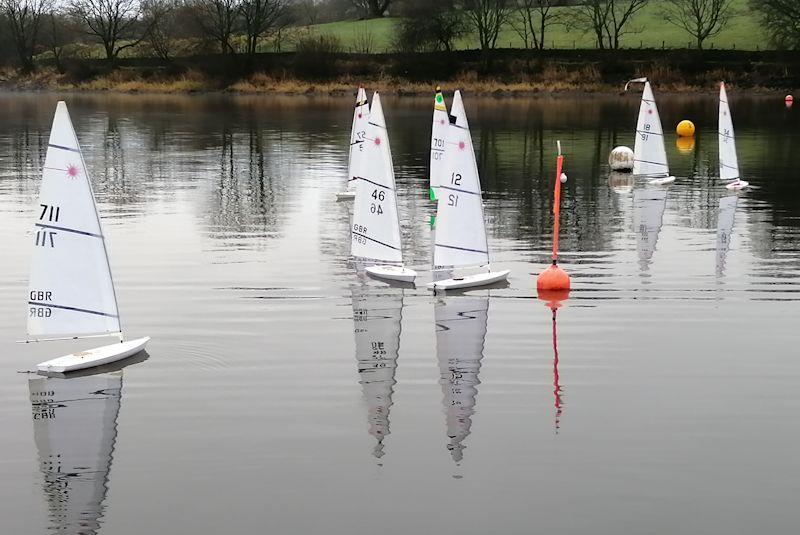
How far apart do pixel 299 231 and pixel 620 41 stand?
11434 centimetres

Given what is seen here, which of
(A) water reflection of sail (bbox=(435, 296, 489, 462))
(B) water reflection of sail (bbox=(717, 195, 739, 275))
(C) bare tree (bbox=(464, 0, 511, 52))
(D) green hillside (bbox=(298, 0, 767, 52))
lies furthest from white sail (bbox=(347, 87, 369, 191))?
(D) green hillside (bbox=(298, 0, 767, 52))

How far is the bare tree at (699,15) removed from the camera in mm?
141750

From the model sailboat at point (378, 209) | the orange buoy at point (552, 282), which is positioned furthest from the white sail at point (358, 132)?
the orange buoy at point (552, 282)

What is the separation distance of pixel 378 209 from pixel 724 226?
16.7 metres

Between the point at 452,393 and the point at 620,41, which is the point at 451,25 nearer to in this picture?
the point at 620,41

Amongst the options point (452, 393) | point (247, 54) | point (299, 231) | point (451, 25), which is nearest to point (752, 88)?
point (451, 25)

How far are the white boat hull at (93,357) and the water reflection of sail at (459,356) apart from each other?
20.9 ft

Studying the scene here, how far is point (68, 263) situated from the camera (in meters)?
25.2

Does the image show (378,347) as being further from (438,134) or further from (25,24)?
(25,24)

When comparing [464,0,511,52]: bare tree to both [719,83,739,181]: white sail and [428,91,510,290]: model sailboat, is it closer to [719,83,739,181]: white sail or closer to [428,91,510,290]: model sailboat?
[719,83,739,181]: white sail

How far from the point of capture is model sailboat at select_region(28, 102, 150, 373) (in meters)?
24.8

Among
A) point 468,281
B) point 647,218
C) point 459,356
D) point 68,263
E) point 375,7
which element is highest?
point 375,7

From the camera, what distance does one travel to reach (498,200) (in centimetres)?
5262

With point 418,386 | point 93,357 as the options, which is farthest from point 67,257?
point 418,386
